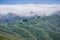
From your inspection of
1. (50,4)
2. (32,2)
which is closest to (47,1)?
(50,4)

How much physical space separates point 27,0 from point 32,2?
335 millimetres

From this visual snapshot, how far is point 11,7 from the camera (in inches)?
415

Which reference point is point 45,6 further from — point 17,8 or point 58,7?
point 17,8

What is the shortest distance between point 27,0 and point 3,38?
6.18m

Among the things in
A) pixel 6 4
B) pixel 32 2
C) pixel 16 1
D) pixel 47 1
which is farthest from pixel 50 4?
pixel 6 4

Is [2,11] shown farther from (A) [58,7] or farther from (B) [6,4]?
(A) [58,7]

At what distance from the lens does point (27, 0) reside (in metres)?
10.4

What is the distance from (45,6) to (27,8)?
3.83ft

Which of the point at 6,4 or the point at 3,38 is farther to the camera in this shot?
the point at 3,38

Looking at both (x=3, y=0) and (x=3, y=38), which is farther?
(x=3, y=38)

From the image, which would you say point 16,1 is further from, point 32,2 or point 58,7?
point 58,7

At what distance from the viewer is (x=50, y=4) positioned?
10.4 metres

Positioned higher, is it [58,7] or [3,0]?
[3,0]

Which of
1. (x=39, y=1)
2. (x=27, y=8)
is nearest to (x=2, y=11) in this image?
(x=27, y=8)
